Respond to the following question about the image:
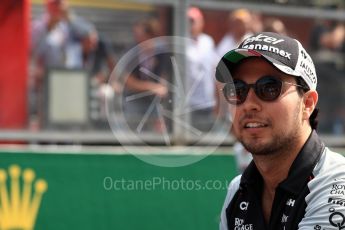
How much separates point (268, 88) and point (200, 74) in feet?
15.1

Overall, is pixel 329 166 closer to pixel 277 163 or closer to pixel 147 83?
pixel 277 163

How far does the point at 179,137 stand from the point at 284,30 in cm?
163

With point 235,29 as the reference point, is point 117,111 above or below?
below

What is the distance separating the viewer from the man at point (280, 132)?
2705 mm

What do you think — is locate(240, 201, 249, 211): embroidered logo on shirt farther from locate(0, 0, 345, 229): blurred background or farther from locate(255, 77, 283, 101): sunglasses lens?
locate(0, 0, 345, 229): blurred background

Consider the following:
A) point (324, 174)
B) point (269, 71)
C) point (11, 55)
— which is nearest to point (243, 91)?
point (269, 71)

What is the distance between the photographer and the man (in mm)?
2705

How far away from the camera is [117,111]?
7.00m

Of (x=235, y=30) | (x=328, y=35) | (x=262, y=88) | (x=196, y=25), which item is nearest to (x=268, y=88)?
(x=262, y=88)

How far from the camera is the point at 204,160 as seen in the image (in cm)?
725

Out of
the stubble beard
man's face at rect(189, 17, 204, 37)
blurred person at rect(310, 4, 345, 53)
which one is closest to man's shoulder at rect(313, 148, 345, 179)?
the stubble beard

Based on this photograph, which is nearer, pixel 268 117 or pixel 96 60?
pixel 268 117

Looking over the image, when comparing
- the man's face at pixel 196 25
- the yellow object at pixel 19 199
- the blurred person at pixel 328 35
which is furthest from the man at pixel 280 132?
the blurred person at pixel 328 35

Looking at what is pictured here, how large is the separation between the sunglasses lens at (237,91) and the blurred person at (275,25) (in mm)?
5049
